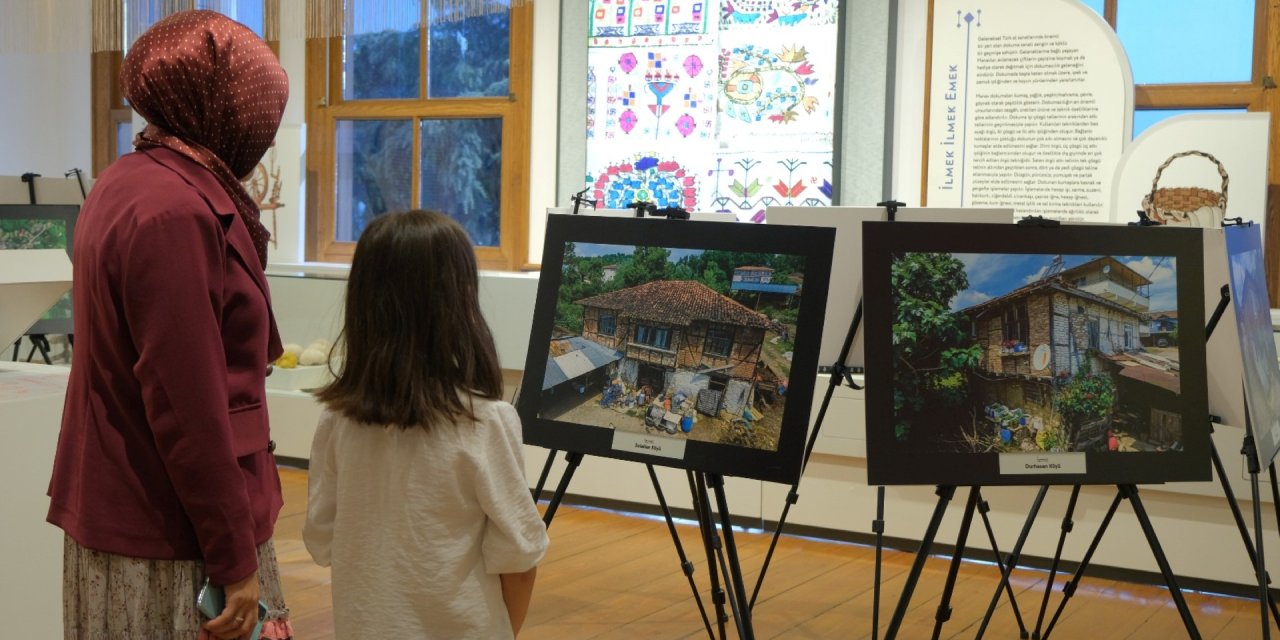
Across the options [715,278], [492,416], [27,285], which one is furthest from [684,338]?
[27,285]

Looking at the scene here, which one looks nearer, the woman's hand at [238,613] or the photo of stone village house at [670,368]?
the woman's hand at [238,613]

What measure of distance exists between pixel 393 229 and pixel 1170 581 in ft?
5.48

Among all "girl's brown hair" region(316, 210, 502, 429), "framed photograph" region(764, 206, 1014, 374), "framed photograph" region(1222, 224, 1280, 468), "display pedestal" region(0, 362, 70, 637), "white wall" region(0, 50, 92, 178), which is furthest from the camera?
"white wall" region(0, 50, 92, 178)

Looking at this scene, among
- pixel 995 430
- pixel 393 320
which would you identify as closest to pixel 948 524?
pixel 995 430

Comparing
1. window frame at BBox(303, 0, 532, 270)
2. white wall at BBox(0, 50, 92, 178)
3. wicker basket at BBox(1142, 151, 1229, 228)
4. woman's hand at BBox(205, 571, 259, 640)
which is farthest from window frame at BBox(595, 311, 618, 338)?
white wall at BBox(0, 50, 92, 178)

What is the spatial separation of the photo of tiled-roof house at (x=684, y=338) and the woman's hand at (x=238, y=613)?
1.21m

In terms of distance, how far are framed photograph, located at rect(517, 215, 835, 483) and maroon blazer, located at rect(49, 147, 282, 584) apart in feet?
3.74

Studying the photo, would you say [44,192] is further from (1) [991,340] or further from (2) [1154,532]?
(2) [1154,532]

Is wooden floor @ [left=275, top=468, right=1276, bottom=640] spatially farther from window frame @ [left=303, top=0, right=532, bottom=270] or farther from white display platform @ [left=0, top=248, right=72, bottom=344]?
window frame @ [left=303, top=0, right=532, bottom=270]

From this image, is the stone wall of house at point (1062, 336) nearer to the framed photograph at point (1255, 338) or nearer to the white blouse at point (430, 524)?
the framed photograph at point (1255, 338)

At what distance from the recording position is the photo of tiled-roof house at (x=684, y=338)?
248 centimetres

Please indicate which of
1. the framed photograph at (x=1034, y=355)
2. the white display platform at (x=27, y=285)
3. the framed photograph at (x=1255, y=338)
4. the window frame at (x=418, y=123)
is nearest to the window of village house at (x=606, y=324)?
the framed photograph at (x=1034, y=355)

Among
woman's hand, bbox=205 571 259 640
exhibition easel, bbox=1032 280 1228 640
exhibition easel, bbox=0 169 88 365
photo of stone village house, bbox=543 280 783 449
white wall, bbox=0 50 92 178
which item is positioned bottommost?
exhibition easel, bbox=1032 280 1228 640

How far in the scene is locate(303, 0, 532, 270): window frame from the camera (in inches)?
205
